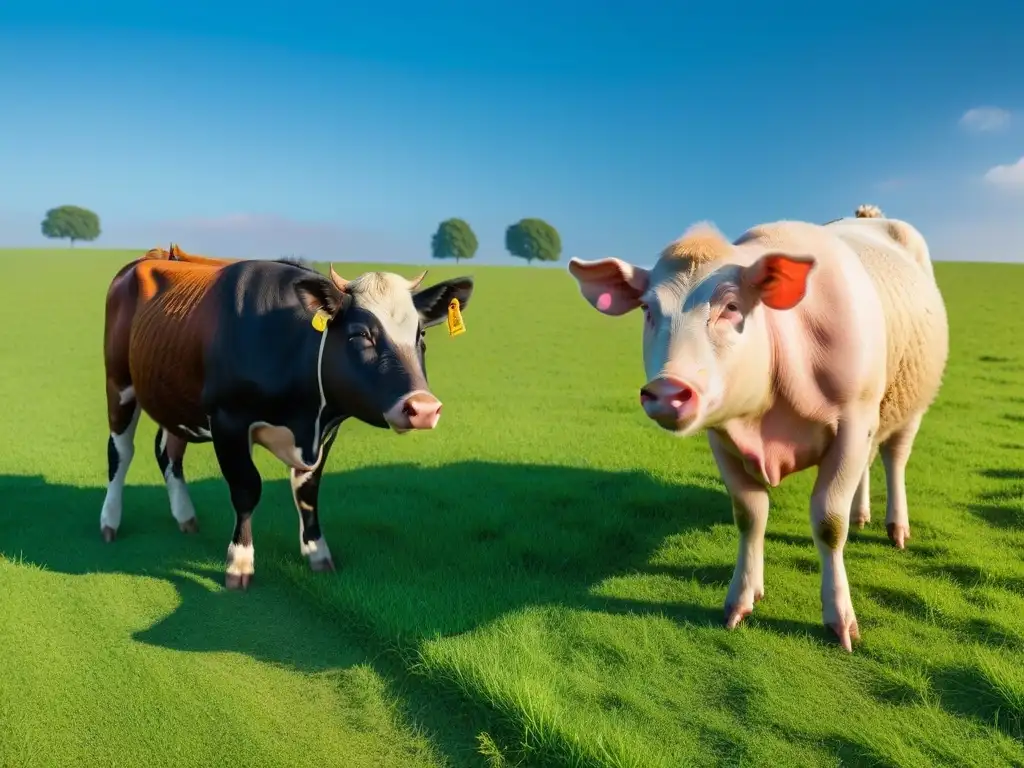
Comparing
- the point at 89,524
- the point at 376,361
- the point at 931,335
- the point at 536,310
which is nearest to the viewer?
Answer: the point at 376,361

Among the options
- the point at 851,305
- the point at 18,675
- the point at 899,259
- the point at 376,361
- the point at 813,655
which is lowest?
the point at 18,675

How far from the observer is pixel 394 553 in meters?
4.94

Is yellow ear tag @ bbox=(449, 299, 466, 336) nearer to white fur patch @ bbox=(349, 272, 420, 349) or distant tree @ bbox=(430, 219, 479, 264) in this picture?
white fur patch @ bbox=(349, 272, 420, 349)

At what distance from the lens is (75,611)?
4.35 m

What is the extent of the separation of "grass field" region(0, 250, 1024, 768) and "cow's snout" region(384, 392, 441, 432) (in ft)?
3.45

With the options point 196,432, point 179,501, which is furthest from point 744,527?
point 179,501

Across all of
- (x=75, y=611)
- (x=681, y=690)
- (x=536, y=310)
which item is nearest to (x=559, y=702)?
(x=681, y=690)

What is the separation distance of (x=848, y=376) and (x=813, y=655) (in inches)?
55.7

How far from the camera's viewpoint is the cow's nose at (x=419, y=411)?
12.6 ft

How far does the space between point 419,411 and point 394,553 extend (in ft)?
5.06

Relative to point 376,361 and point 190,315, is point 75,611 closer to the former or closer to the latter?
point 190,315

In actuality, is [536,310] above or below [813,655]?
above

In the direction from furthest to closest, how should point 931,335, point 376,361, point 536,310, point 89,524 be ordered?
point 536,310
point 89,524
point 931,335
point 376,361

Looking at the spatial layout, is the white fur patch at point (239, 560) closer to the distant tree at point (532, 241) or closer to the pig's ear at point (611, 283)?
the pig's ear at point (611, 283)
